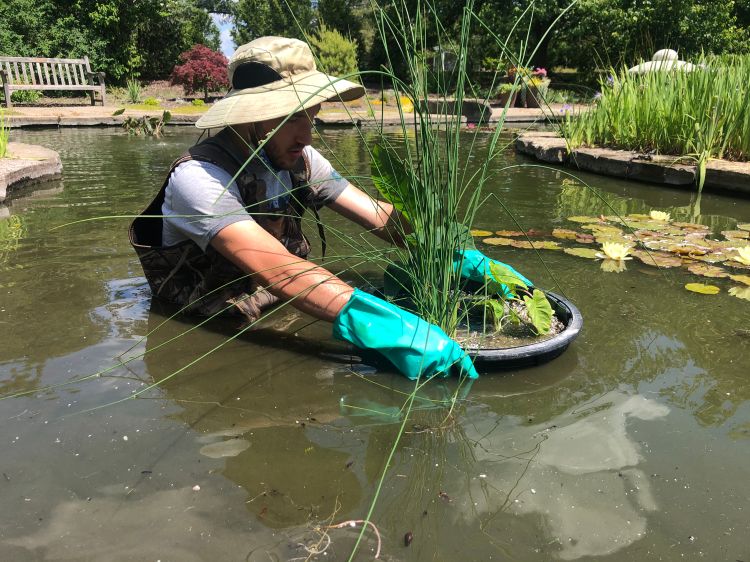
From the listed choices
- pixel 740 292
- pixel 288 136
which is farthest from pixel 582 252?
pixel 288 136

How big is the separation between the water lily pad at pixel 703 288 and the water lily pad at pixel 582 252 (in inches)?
20.4

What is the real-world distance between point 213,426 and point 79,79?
53.5ft

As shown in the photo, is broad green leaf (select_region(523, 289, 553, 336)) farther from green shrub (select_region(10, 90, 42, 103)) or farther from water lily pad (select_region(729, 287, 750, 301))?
green shrub (select_region(10, 90, 42, 103))

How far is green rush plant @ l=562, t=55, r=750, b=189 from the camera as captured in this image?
15.3 ft

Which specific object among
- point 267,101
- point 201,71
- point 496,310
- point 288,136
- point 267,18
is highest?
point 267,18

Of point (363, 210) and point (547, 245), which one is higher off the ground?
point (363, 210)

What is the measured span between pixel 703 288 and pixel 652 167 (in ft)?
9.73

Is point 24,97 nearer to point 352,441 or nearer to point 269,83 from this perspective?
point 269,83

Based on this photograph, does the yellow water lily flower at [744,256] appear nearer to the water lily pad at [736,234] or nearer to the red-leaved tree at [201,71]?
the water lily pad at [736,234]

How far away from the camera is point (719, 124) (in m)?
4.80

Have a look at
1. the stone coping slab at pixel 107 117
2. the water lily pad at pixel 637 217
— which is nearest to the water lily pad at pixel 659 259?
the water lily pad at pixel 637 217

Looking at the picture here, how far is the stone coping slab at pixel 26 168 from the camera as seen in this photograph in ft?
15.4

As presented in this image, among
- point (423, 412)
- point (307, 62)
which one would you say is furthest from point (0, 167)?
point (423, 412)

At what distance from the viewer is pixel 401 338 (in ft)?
5.95
